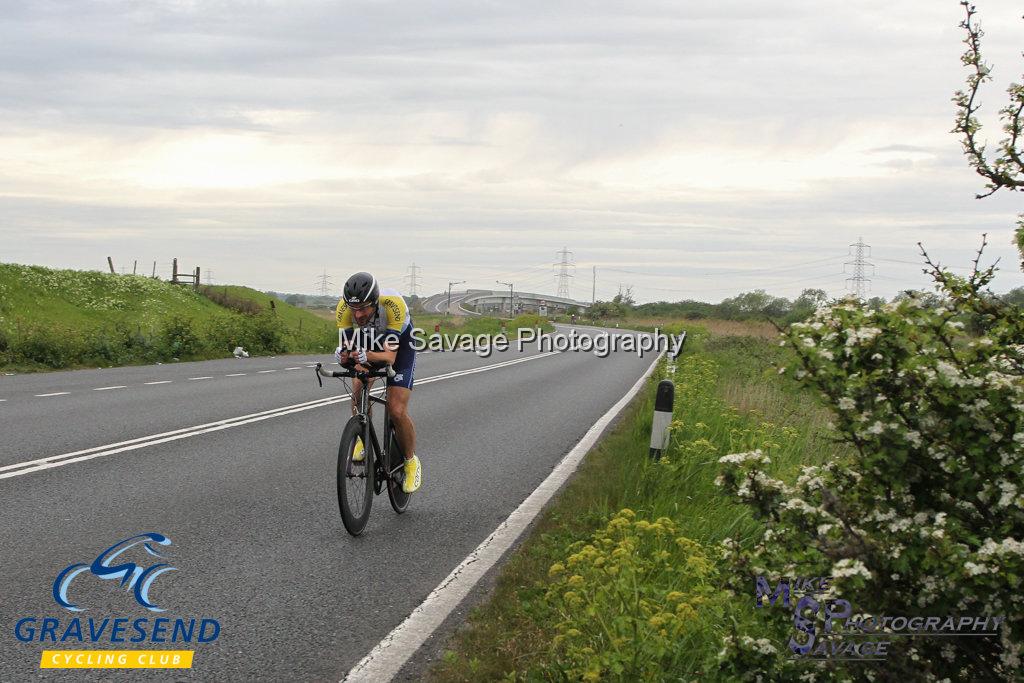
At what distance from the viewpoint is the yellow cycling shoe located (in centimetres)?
740

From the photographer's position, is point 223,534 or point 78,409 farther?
point 78,409

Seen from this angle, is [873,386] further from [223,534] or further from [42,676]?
[223,534]

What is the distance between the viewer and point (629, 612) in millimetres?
4371

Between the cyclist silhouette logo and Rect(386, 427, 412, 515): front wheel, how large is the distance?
186 cm

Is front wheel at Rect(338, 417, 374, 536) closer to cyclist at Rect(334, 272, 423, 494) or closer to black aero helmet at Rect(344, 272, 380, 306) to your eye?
cyclist at Rect(334, 272, 423, 494)

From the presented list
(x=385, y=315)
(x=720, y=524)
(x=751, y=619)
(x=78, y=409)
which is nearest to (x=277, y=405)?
(x=78, y=409)

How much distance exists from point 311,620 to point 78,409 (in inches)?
357

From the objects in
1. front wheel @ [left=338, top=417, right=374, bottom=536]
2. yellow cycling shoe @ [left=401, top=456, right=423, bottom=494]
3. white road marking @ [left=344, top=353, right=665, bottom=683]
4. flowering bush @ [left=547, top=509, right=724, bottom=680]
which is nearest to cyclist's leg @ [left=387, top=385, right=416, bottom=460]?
yellow cycling shoe @ [left=401, top=456, right=423, bottom=494]

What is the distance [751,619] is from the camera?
3.54 m

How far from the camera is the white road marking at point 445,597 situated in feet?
14.0

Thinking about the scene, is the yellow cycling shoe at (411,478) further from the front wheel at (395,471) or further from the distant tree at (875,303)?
the distant tree at (875,303)

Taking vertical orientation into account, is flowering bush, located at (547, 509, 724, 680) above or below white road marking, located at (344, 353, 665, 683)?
above

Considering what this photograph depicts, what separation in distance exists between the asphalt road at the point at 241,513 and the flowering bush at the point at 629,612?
1053mm

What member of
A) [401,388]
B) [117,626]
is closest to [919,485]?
[117,626]
